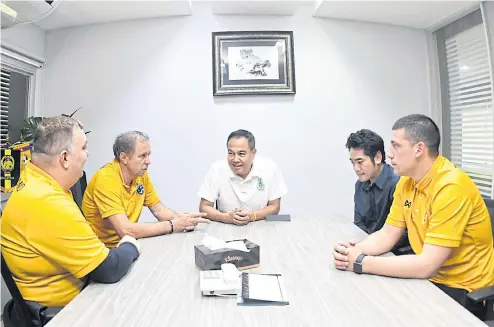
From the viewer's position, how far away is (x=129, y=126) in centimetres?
340

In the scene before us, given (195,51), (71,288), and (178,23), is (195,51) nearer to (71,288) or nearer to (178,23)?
(178,23)

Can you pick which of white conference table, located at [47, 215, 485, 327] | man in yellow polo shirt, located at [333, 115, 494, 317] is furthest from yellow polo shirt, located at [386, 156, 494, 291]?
white conference table, located at [47, 215, 485, 327]

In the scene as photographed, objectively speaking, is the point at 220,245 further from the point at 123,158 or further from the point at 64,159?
the point at 123,158

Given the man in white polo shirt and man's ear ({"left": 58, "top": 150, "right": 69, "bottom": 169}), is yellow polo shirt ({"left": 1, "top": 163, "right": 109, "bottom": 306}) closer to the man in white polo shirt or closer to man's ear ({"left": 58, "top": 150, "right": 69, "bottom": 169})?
man's ear ({"left": 58, "top": 150, "right": 69, "bottom": 169})

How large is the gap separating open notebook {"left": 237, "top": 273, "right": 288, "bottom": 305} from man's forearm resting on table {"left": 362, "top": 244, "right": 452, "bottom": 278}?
1.22 feet

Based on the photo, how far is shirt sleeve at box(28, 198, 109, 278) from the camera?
1233mm

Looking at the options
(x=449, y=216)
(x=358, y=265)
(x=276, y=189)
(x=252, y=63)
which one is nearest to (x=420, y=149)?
(x=449, y=216)

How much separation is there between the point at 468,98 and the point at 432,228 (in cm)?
226

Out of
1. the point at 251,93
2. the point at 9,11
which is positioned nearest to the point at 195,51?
the point at 251,93

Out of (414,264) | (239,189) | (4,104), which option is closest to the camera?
(414,264)

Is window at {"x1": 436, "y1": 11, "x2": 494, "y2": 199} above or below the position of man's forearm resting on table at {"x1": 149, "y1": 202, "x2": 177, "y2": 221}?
above

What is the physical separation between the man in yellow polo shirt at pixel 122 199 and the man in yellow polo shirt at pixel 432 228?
1.02 metres

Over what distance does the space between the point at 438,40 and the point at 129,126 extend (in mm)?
2995

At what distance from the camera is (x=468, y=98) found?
3139 millimetres
